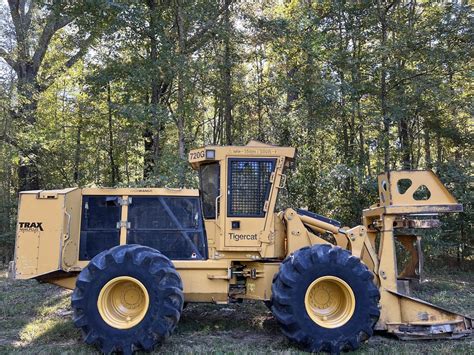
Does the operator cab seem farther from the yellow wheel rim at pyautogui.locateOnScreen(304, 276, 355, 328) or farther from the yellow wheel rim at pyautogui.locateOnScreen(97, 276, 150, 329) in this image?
the yellow wheel rim at pyautogui.locateOnScreen(97, 276, 150, 329)

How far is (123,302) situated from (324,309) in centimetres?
246

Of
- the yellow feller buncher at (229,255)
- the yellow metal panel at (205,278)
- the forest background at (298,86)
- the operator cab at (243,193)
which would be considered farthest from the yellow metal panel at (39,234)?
the forest background at (298,86)

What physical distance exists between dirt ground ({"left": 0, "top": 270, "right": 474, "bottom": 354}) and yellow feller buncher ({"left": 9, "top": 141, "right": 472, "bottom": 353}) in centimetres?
29

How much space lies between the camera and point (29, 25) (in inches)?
669

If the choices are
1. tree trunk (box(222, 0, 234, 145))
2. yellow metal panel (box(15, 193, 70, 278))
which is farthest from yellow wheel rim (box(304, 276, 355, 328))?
tree trunk (box(222, 0, 234, 145))

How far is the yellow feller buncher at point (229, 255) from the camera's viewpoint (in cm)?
536

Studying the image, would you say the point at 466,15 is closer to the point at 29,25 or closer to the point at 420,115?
the point at 420,115

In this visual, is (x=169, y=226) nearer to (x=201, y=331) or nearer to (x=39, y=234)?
(x=201, y=331)

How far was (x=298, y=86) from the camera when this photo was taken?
42.3 feet

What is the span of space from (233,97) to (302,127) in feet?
8.12

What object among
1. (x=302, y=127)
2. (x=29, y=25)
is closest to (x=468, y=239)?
(x=302, y=127)

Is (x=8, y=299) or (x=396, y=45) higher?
(x=396, y=45)

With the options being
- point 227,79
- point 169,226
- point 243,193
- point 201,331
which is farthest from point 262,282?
point 227,79

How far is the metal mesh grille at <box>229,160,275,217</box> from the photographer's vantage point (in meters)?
6.17
